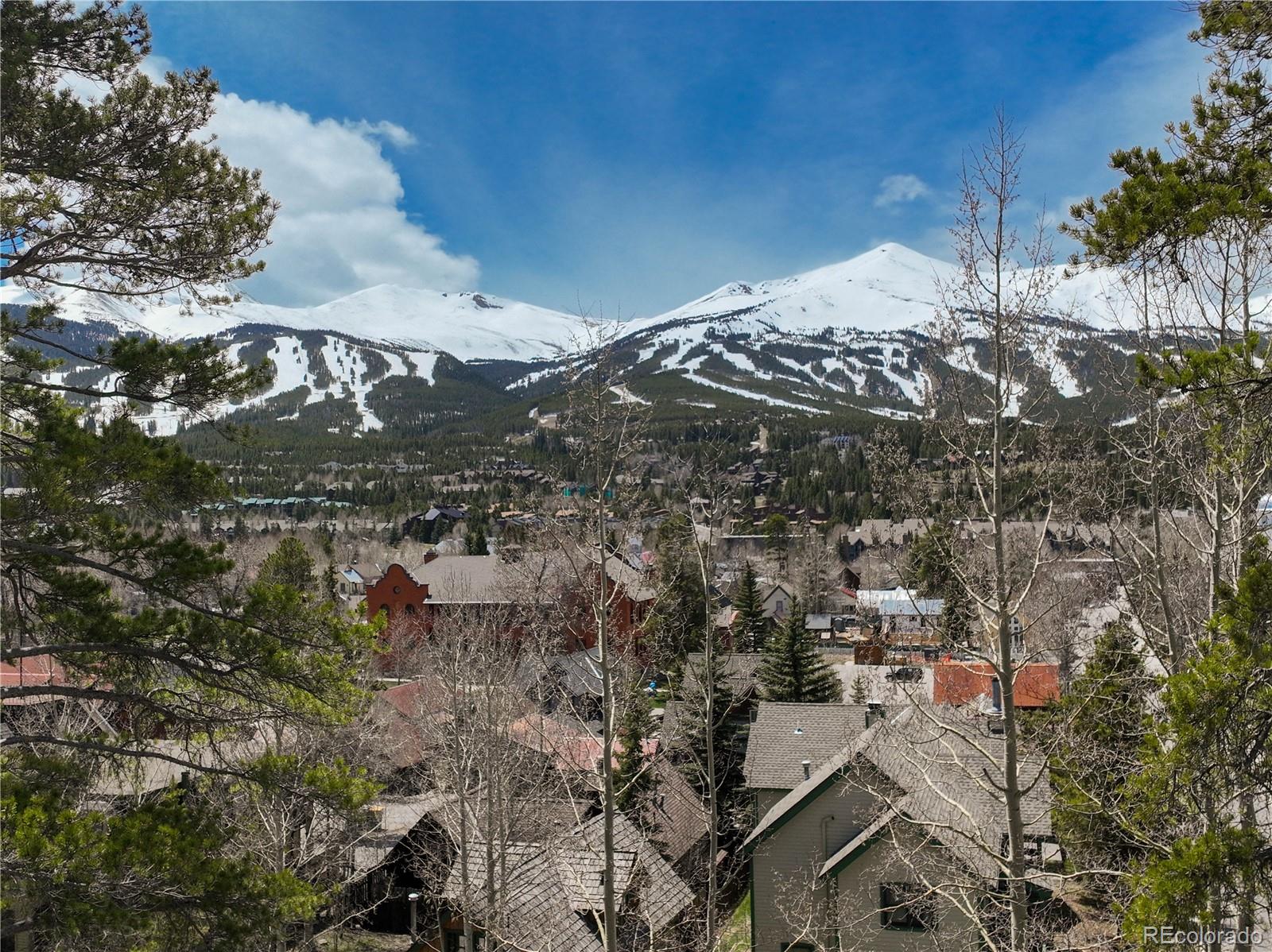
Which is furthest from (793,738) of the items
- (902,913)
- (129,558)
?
(129,558)

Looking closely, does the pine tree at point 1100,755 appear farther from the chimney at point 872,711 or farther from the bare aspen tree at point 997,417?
the chimney at point 872,711

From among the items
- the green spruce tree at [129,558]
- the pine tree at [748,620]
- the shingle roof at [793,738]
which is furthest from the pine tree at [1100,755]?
the pine tree at [748,620]

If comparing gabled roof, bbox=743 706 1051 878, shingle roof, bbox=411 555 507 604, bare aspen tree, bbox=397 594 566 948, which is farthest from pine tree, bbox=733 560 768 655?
bare aspen tree, bbox=397 594 566 948

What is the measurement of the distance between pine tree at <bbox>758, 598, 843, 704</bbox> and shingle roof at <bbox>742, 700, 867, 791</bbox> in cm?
641

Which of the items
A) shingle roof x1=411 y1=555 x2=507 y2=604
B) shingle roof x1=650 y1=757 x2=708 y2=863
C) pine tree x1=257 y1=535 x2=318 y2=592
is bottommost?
shingle roof x1=650 y1=757 x2=708 y2=863

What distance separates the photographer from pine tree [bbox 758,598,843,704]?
29781mm

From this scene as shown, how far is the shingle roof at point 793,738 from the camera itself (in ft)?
67.3

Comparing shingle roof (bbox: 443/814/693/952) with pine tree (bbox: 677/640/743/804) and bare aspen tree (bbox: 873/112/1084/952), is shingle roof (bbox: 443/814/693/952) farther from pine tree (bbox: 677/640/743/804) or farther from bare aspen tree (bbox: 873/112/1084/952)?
bare aspen tree (bbox: 873/112/1084/952)

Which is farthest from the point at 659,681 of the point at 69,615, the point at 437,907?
the point at 69,615

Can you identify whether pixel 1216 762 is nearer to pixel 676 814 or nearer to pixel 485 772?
pixel 485 772

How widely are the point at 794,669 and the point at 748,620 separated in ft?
39.1

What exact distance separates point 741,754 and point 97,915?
77.1ft

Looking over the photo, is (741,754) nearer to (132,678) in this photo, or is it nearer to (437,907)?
(437,907)

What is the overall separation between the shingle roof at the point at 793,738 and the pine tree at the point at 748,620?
17.5 m
